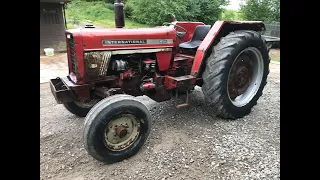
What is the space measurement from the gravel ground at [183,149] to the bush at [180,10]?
9.57m

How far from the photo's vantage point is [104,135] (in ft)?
8.91

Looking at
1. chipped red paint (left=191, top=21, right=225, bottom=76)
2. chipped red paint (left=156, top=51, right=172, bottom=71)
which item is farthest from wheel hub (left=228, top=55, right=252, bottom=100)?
chipped red paint (left=156, top=51, right=172, bottom=71)

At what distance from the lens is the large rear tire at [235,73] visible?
11.3 feet

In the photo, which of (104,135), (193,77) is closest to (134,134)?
(104,135)

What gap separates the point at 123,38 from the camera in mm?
3248

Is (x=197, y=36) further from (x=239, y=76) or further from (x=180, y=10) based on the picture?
(x=180, y=10)

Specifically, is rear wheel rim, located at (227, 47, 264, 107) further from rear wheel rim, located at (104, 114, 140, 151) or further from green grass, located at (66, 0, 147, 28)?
green grass, located at (66, 0, 147, 28)

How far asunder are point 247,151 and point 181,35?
2.14m

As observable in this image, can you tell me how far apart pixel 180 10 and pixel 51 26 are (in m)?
6.23

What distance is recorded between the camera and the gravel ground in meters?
2.67

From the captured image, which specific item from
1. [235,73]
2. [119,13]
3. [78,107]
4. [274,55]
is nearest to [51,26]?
[78,107]

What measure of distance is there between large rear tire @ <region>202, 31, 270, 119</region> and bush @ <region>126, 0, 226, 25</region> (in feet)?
30.1

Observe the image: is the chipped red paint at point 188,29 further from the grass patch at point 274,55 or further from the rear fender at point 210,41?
the grass patch at point 274,55
